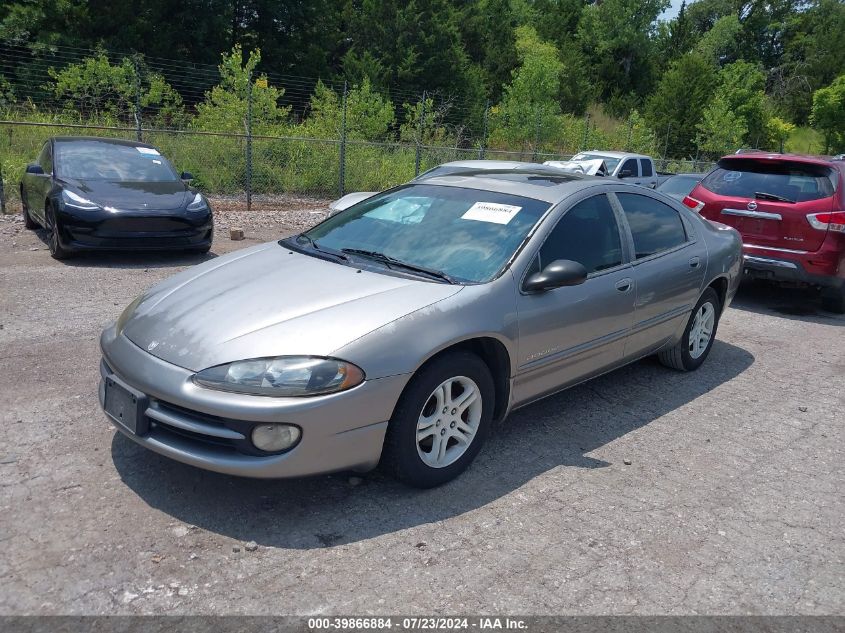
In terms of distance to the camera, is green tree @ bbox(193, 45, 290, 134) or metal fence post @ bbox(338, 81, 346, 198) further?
green tree @ bbox(193, 45, 290, 134)

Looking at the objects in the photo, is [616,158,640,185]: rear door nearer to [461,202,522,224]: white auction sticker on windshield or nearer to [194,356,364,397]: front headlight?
[461,202,522,224]: white auction sticker on windshield

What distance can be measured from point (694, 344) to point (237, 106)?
42.0 feet

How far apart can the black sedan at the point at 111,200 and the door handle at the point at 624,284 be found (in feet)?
18.9

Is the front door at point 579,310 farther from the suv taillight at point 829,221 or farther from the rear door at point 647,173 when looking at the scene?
the rear door at point 647,173

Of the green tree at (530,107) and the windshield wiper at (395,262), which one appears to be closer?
the windshield wiper at (395,262)

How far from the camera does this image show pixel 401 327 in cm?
342

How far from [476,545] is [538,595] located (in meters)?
0.39

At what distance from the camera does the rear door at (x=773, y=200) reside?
26.0ft

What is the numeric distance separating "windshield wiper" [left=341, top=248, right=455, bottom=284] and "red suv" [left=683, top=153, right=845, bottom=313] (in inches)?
206

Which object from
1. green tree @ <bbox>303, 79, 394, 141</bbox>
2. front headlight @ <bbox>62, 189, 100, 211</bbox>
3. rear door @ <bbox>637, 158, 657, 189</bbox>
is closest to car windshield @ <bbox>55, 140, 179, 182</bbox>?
front headlight @ <bbox>62, 189, 100, 211</bbox>

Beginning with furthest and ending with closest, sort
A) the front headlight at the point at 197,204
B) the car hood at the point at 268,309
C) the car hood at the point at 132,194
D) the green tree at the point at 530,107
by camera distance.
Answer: the green tree at the point at 530,107, the front headlight at the point at 197,204, the car hood at the point at 132,194, the car hood at the point at 268,309

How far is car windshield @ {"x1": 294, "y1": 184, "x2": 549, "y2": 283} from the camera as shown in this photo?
4.08 m

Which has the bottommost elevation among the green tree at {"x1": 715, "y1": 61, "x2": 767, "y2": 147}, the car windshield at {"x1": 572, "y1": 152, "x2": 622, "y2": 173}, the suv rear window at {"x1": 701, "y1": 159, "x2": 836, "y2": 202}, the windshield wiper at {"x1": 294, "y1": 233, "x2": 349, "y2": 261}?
the windshield wiper at {"x1": 294, "y1": 233, "x2": 349, "y2": 261}

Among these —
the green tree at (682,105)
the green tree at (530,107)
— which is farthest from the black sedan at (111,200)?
the green tree at (682,105)
